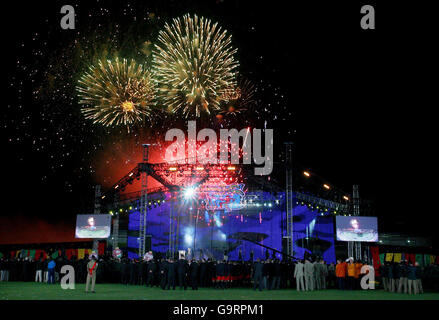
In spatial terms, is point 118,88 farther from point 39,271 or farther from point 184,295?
point 184,295

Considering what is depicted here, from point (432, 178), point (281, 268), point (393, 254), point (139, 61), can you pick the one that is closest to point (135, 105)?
point (139, 61)

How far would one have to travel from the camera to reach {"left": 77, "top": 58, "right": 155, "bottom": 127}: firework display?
22.9 m

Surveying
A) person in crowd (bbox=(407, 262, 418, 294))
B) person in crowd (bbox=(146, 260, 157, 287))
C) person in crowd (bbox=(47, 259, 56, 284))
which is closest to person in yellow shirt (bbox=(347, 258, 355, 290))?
person in crowd (bbox=(407, 262, 418, 294))

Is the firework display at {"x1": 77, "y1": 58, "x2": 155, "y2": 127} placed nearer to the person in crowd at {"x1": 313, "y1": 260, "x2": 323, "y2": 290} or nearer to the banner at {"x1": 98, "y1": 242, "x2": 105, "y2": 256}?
the banner at {"x1": 98, "y1": 242, "x2": 105, "y2": 256}

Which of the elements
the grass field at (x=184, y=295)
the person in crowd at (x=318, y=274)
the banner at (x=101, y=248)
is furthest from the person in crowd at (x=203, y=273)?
the banner at (x=101, y=248)

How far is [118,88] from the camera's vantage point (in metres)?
23.4

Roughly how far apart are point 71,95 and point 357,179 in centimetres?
2202

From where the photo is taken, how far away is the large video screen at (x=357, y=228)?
25250mm

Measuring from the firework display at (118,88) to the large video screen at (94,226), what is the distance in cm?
704

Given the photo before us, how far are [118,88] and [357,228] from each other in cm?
1555

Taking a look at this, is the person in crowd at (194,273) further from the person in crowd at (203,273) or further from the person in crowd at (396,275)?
the person in crowd at (396,275)

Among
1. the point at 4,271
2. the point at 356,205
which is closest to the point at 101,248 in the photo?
the point at 4,271

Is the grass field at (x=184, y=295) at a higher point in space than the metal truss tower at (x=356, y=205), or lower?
lower
